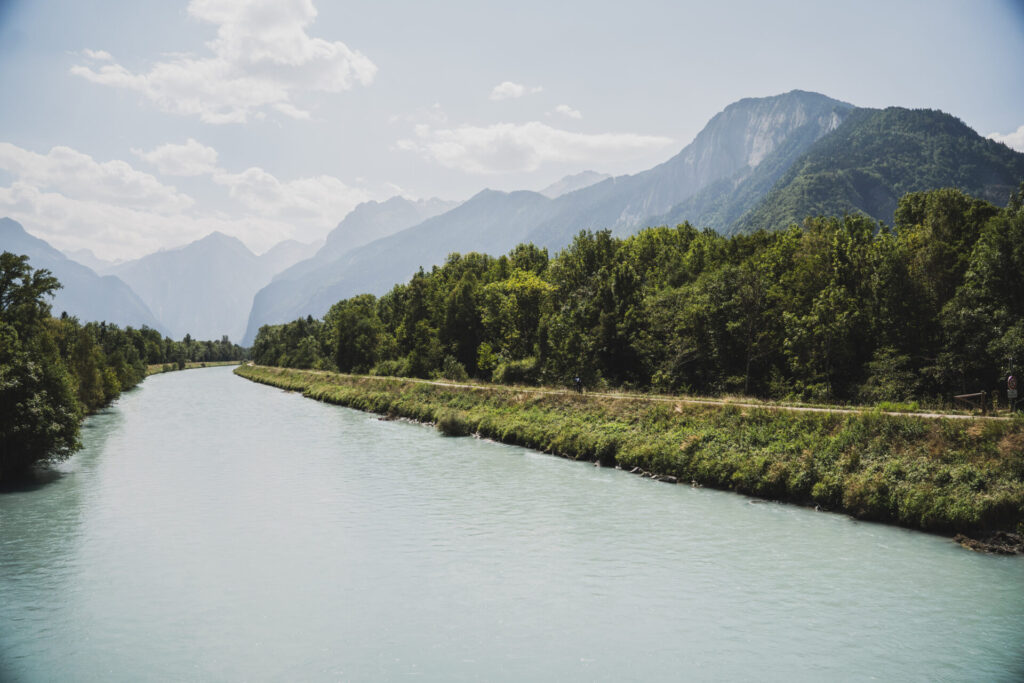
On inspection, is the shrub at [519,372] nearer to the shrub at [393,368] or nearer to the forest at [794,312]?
the forest at [794,312]

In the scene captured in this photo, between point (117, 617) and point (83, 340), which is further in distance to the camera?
point (83, 340)

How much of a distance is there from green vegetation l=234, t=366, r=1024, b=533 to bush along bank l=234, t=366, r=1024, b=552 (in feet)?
0.14

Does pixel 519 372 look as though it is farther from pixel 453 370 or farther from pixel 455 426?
pixel 455 426

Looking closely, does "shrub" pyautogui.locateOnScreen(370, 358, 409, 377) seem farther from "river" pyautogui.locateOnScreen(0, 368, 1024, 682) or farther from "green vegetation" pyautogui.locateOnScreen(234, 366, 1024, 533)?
"river" pyautogui.locateOnScreen(0, 368, 1024, 682)

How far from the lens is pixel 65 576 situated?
62.3 ft

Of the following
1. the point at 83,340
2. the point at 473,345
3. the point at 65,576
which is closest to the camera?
the point at 65,576

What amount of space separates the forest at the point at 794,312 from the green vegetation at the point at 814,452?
9.11m

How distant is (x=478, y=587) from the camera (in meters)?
18.4

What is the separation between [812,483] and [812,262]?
3170cm

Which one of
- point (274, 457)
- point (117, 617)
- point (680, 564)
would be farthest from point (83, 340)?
point (680, 564)

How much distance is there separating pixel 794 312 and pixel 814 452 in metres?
26.8

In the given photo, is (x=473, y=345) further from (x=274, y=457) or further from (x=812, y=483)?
(x=812, y=483)

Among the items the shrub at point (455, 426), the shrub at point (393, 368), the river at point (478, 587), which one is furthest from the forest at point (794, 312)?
the river at point (478, 587)

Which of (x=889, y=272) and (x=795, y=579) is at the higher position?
(x=889, y=272)
